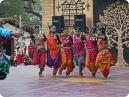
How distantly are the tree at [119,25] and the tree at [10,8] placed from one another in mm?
14524

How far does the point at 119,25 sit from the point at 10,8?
16253 millimetres

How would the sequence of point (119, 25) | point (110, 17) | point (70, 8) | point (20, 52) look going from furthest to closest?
point (20, 52) < point (70, 8) < point (110, 17) < point (119, 25)

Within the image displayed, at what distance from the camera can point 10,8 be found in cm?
3036

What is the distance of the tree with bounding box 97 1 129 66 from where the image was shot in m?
15.7

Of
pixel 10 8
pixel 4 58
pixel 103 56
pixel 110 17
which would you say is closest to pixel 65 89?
pixel 4 58

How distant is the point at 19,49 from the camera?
65.6ft

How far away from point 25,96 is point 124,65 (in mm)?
9079

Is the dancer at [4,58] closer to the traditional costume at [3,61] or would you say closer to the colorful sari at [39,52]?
the traditional costume at [3,61]

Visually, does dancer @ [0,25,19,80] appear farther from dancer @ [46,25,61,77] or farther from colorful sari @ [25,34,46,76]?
dancer @ [46,25,61,77]

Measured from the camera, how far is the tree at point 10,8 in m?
29.5

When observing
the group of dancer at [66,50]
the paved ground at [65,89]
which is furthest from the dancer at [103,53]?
the paved ground at [65,89]

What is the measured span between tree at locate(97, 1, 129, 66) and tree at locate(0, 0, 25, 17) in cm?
1452

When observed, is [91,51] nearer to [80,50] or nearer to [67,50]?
[80,50]

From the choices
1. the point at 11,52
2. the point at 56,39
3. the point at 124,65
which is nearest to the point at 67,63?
the point at 56,39
